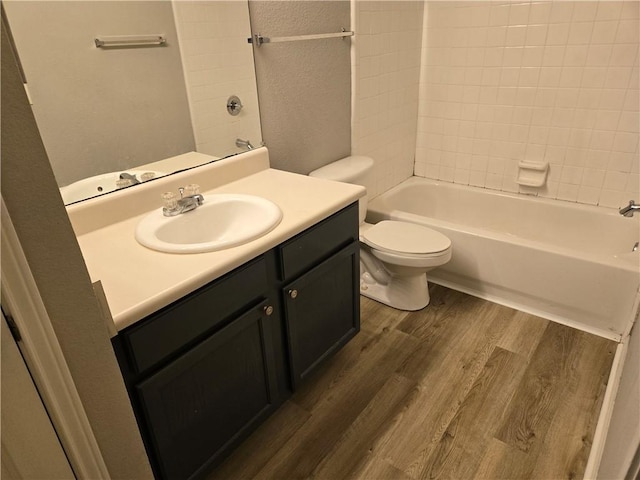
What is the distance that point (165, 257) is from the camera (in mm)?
1200

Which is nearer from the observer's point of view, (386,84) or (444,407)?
(444,407)

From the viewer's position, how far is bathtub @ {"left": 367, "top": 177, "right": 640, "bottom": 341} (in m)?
2.07

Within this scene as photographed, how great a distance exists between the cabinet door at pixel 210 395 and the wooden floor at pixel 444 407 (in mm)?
250

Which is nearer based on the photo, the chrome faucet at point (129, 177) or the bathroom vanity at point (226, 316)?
the bathroom vanity at point (226, 316)

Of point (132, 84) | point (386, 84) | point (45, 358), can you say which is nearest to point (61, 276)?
point (45, 358)

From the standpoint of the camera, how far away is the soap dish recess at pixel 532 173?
8.71 feet

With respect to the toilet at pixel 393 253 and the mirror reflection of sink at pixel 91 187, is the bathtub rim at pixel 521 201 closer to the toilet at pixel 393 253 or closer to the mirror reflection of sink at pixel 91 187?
the toilet at pixel 393 253

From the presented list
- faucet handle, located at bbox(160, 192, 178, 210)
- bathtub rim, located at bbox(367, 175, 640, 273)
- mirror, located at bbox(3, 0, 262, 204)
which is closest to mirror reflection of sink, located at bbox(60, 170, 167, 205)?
mirror, located at bbox(3, 0, 262, 204)

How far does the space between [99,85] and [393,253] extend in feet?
4.66

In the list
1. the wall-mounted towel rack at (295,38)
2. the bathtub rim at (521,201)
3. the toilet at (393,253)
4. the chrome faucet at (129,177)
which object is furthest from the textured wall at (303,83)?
the chrome faucet at (129,177)

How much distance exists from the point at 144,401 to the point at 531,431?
4.49ft

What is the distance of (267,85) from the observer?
1.89 metres

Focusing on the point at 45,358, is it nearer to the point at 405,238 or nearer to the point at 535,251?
the point at 405,238

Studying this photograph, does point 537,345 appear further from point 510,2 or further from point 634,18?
point 510,2
